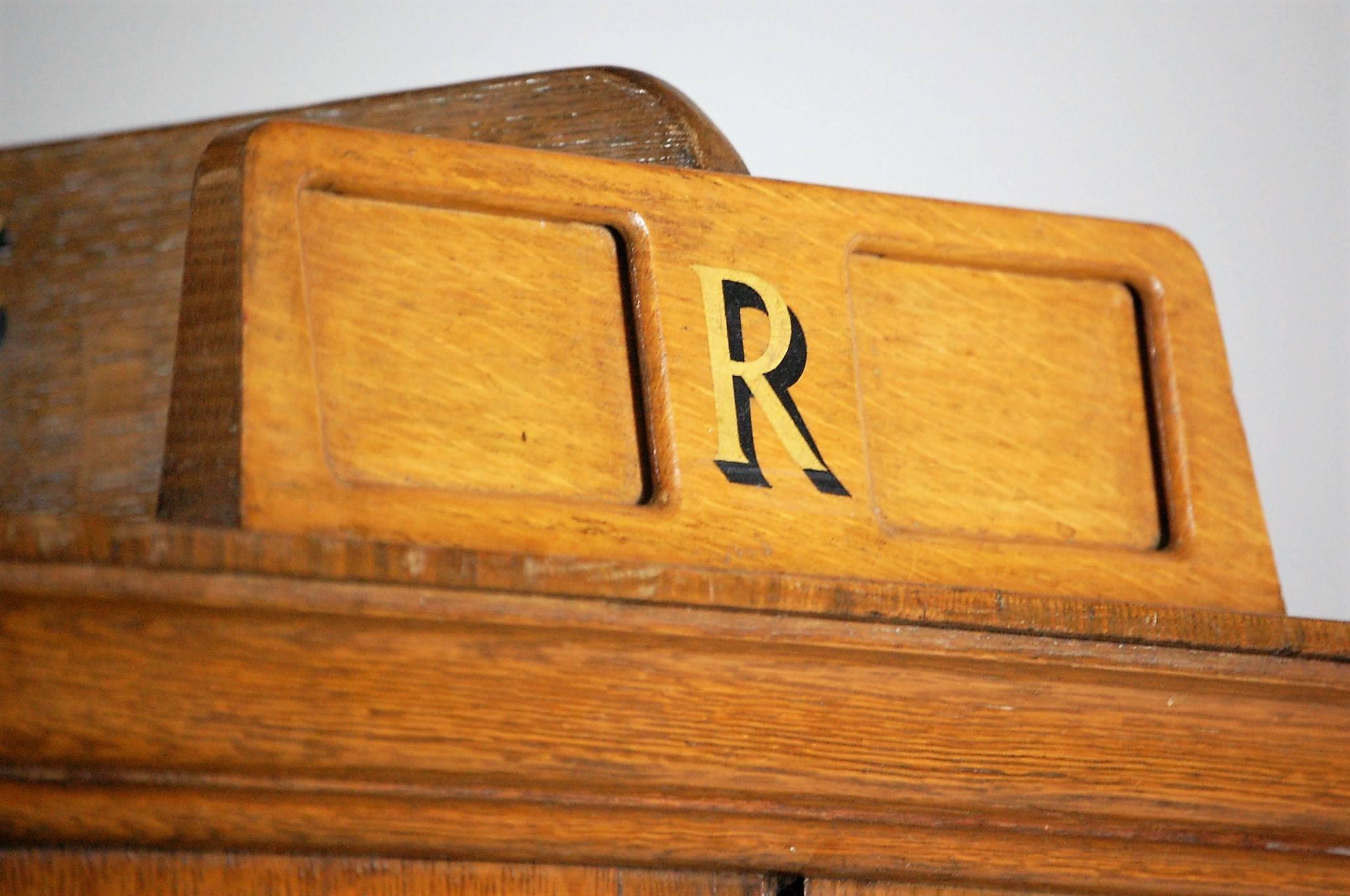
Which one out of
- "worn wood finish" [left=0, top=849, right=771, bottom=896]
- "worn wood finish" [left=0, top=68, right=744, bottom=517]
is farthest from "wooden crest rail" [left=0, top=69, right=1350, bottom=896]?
"worn wood finish" [left=0, top=68, right=744, bottom=517]

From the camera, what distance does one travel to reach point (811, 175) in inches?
72.0

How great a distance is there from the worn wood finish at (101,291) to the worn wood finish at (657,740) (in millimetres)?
544

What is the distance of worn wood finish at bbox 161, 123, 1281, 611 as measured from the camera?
83cm

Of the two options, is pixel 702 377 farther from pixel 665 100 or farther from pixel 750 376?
pixel 665 100

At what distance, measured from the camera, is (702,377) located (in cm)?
91

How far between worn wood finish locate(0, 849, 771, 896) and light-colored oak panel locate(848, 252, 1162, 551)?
242mm

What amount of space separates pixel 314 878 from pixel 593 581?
196 mm

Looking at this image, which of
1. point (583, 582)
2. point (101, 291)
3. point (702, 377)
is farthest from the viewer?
point (101, 291)

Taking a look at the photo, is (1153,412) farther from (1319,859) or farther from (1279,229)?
(1279,229)

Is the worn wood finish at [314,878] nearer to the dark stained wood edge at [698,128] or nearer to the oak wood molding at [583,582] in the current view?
the oak wood molding at [583,582]

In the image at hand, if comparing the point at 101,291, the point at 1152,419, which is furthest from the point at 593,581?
the point at 101,291

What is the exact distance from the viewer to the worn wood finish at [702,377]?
32.6 inches

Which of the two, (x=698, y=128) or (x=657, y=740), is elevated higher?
(x=698, y=128)

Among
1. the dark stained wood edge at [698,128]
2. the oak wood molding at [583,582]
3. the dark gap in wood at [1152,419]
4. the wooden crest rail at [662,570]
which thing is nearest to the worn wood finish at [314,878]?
the wooden crest rail at [662,570]
